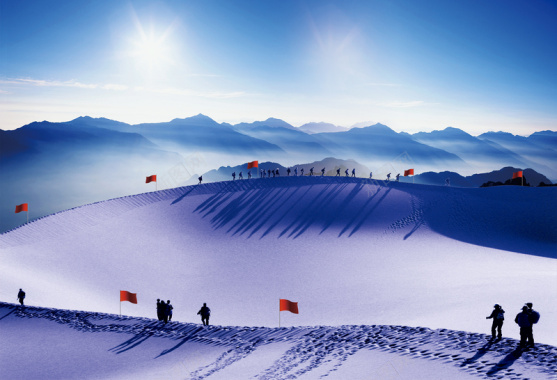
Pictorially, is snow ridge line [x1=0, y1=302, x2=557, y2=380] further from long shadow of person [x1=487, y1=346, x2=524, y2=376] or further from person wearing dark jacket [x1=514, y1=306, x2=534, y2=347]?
person wearing dark jacket [x1=514, y1=306, x2=534, y2=347]

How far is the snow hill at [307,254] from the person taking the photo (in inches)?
920

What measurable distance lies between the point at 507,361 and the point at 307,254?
79.1 ft

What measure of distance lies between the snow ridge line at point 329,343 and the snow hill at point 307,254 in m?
0.64

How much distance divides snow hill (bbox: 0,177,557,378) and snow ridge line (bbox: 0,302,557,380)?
636mm

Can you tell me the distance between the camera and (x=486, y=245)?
38594 millimetres

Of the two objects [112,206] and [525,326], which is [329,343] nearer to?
[525,326]

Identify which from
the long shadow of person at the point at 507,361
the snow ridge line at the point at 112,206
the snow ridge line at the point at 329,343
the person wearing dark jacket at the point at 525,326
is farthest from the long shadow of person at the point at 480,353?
the snow ridge line at the point at 112,206

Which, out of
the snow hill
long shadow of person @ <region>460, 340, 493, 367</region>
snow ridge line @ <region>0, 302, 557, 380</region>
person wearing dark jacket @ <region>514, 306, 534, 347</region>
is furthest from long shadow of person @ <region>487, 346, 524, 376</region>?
long shadow of person @ <region>460, 340, 493, 367</region>

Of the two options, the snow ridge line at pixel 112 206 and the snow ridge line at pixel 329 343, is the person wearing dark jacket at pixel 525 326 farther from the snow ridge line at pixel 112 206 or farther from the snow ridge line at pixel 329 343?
the snow ridge line at pixel 112 206

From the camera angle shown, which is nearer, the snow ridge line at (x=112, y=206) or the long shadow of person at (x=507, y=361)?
the long shadow of person at (x=507, y=361)

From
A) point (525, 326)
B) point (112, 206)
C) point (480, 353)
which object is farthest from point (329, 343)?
point (112, 206)

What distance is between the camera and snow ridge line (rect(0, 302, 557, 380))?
12.1 meters

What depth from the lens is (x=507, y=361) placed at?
39.5 ft

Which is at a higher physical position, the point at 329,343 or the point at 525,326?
the point at 525,326
